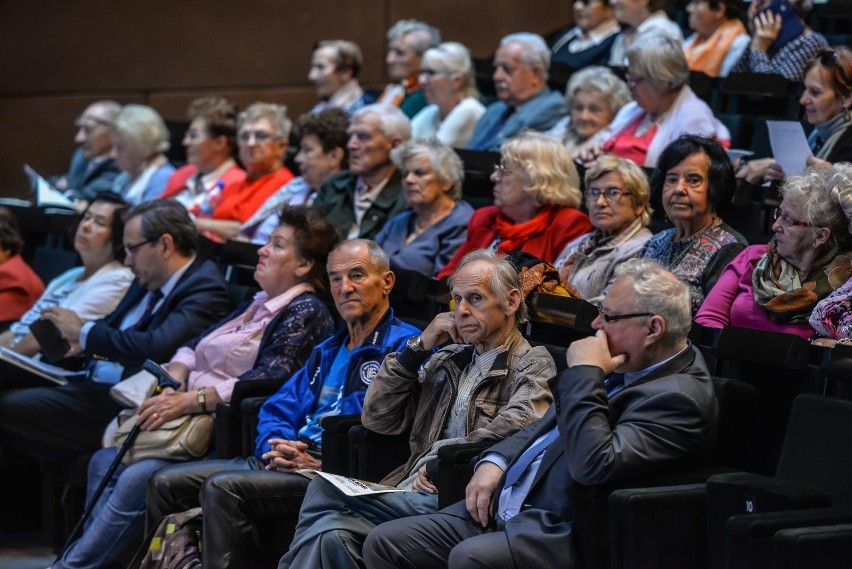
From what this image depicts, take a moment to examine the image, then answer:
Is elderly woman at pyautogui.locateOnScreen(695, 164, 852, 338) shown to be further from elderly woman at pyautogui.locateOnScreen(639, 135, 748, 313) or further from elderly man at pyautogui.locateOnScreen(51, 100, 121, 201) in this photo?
elderly man at pyautogui.locateOnScreen(51, 100, 121, 201)

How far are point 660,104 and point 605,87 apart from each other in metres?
0.36

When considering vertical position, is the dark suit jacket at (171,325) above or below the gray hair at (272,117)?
below

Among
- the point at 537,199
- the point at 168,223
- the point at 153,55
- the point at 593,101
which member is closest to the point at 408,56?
the point at 153,55

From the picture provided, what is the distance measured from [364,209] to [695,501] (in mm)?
2569

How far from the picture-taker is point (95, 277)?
A: 4602 mm

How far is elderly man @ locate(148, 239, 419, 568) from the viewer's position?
3.26 meters

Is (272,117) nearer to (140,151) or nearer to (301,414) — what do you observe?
(140,151)

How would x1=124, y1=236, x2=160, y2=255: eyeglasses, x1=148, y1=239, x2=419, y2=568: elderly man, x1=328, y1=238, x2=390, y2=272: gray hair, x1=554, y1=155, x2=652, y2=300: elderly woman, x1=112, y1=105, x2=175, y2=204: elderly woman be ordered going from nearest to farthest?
1. x1=148, y1=239, x2=419, y2=568: elderly man
2. x1=328, y1=238, x2=390, y2=272: gray hair
3. x1=554, y1=155, x2=652, y2=300: elderly woman
4. x1=124, y1=236, x2=160, y2=255: eyeglasses
5. x1=112, y1=105, x2=175, y2=204: elderly woman

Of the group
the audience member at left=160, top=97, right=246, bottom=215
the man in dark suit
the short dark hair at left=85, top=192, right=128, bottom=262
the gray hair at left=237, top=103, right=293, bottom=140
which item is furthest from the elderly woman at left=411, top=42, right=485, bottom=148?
the man in dark suit

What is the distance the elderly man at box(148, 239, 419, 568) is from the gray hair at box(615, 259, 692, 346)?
0.92 m

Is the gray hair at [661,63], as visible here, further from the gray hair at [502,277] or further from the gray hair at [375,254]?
the gray hair at [502,277]

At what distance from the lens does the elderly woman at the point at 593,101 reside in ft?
15.7

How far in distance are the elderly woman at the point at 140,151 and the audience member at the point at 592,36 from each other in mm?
1837

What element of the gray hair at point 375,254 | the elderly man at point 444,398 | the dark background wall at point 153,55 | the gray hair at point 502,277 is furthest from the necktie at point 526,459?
the dark background wall at point 153,55
